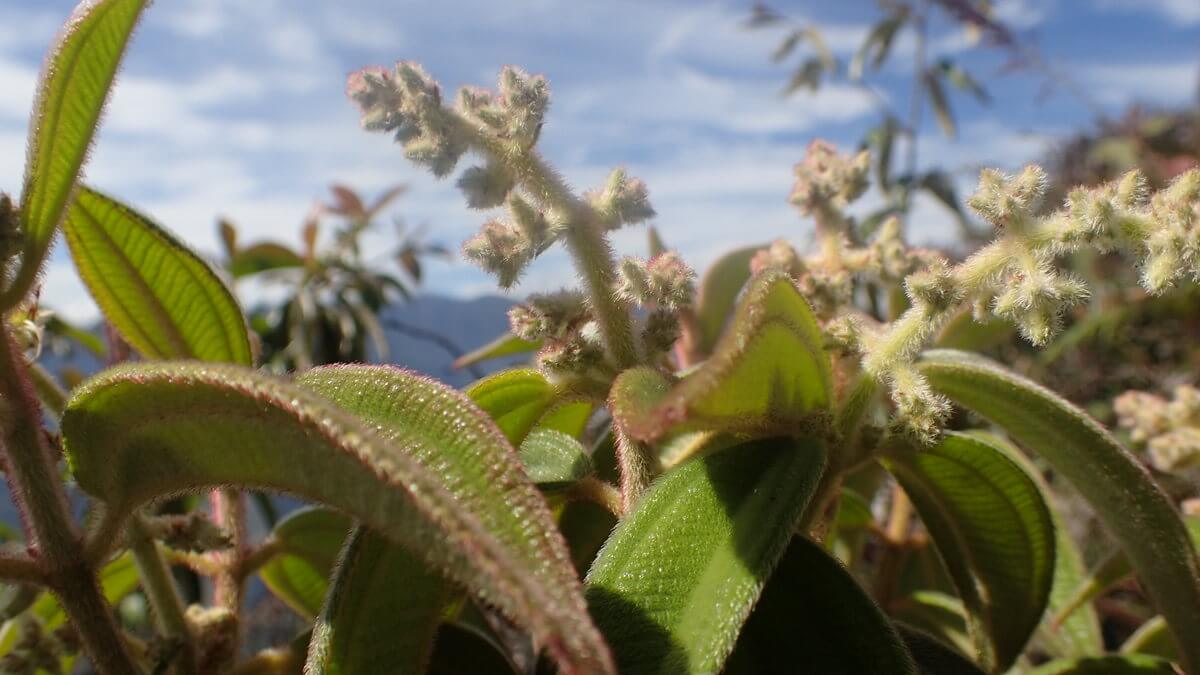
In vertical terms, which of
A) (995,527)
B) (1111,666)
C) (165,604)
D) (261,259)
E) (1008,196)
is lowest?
(165,604)

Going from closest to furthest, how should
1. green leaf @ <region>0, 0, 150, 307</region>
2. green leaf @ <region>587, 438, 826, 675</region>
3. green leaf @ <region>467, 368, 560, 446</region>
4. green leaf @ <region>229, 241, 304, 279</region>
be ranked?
green leaf @ <region>587, 438, 826, 675</region>
green leaf @ <region>0, 0, 150, 307</region>
green leaf @ <region>467, 368, 560, 446</region>
green leaf @ <region>229, 241, 304, 279</region>

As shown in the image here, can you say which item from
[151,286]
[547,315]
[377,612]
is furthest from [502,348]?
[377,612]


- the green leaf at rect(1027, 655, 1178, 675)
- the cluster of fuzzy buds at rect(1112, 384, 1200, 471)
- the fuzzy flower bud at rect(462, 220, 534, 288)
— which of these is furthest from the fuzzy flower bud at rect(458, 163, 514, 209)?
the cluster of fuzzy buds at rect(1112, 384, 1200, 471)

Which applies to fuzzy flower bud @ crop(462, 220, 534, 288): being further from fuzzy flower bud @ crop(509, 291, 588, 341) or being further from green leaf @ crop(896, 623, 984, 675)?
green leaf @ crop(896, 623, 984, 675)

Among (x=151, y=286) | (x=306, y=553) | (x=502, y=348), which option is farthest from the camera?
(x=502, y=348)

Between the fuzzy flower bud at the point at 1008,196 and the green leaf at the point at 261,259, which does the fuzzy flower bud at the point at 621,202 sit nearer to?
the fuzzy flower bud at the point at 1008,196

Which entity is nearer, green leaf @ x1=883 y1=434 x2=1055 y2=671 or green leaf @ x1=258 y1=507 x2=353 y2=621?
green leaf @ x1=883 y1=434 x2=1055 y2=671

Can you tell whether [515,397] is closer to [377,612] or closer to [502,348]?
[377,612]
